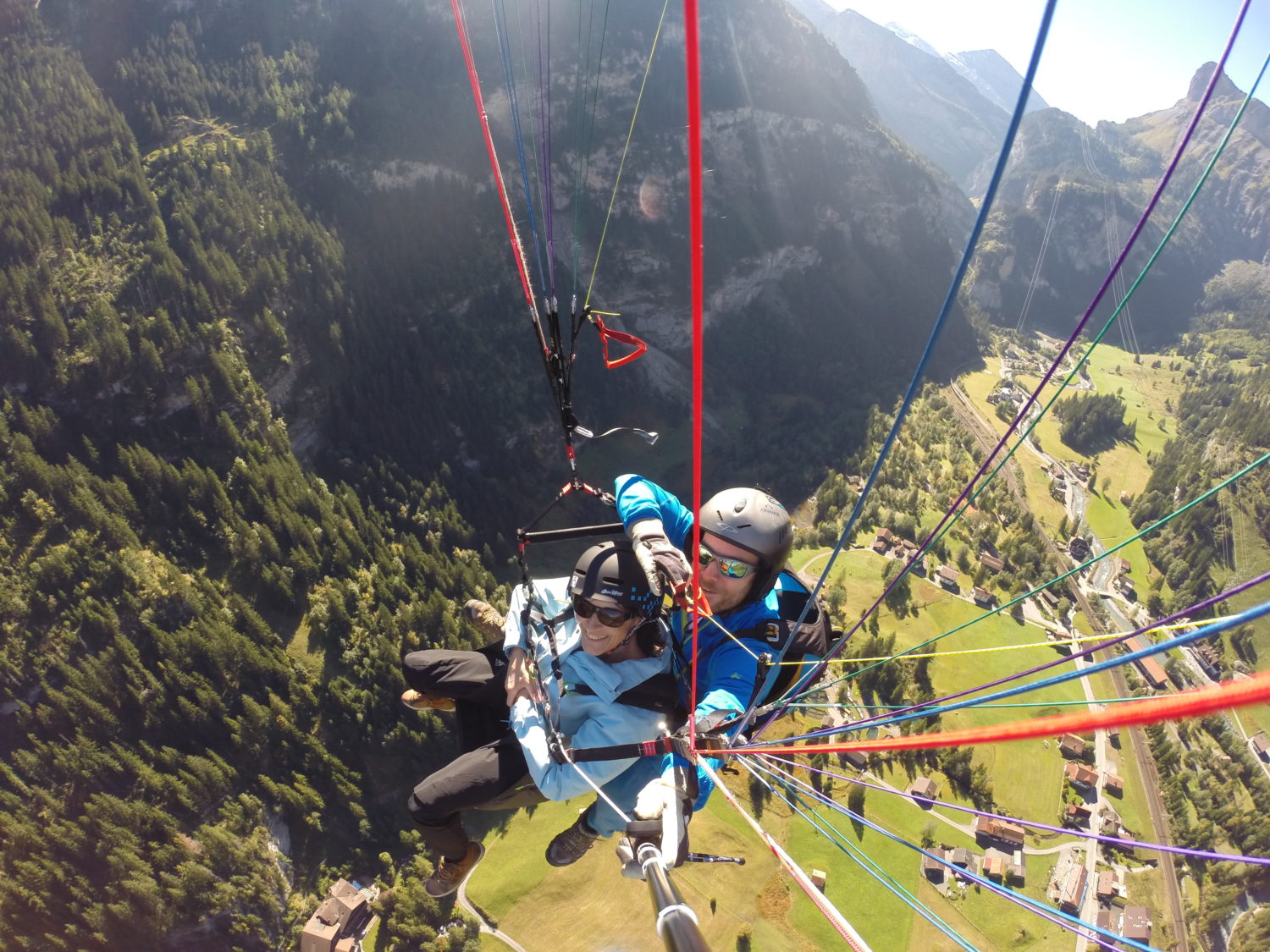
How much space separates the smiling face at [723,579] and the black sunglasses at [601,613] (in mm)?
1036

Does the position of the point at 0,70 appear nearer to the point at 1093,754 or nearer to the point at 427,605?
the point at 427,605

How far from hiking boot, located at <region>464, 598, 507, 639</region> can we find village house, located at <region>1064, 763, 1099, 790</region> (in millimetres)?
42096

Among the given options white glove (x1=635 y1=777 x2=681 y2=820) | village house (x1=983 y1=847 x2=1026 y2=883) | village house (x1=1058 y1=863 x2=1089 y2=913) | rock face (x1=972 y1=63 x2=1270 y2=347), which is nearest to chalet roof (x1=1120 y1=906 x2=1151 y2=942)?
village house (x1=1058 y1=863 x2=1089 y2=913)

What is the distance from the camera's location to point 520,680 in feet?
21.3

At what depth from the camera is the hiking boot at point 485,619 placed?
330 inches

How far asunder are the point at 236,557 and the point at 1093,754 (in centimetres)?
5652

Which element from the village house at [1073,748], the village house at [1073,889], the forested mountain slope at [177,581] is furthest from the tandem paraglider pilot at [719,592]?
the village house at [1073,748]

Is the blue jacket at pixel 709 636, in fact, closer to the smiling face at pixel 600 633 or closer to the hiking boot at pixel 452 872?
the smiling face at pixel 600 633

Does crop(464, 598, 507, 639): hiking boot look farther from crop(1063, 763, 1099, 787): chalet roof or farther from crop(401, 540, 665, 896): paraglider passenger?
crop(1063, 763, 1099, 787): chalet roof

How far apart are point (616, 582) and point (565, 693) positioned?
5.20ft

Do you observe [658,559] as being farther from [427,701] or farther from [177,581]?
[177,581]

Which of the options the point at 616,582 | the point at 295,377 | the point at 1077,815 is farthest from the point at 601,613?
the point at 295,377

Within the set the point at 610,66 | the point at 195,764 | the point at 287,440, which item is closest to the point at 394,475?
the point at 287,440

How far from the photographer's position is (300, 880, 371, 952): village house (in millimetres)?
26484
